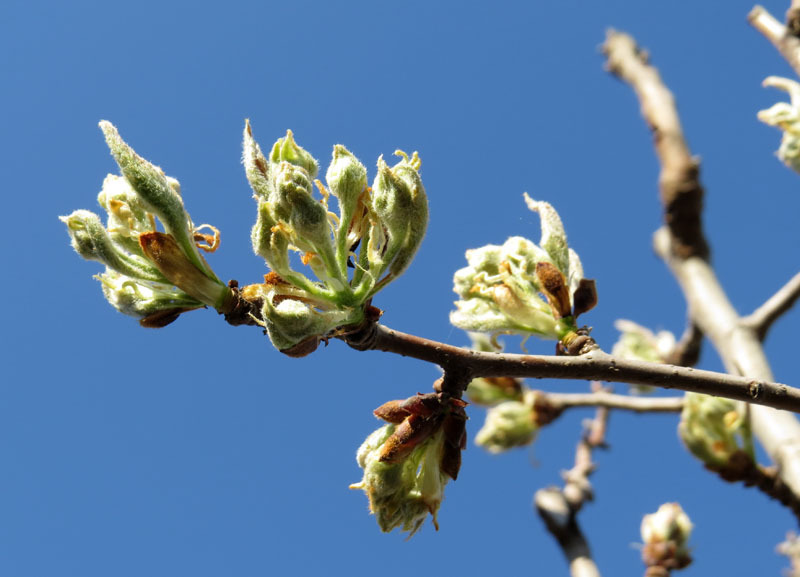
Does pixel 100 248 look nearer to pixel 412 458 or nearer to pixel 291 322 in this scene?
pixel 291 322

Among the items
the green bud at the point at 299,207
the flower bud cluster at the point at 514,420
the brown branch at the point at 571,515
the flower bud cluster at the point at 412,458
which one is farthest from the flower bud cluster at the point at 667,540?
the green bud at the point at 299,207

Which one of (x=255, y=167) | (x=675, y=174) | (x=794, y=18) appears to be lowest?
(x=255, y=167)

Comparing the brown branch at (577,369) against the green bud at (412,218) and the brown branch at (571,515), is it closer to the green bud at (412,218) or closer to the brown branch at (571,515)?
→ the green bud at (412,218)

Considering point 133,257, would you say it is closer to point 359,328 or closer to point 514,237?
point 359,328

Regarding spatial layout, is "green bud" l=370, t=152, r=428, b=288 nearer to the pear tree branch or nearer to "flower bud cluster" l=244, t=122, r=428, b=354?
"flower bud cluster" l=244, t=122, r=428, b=354

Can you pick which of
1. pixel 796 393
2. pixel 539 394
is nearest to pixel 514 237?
pixel 796 393

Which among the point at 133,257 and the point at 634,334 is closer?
the point at 133,257

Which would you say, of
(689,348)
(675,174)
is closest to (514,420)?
(689,348)
